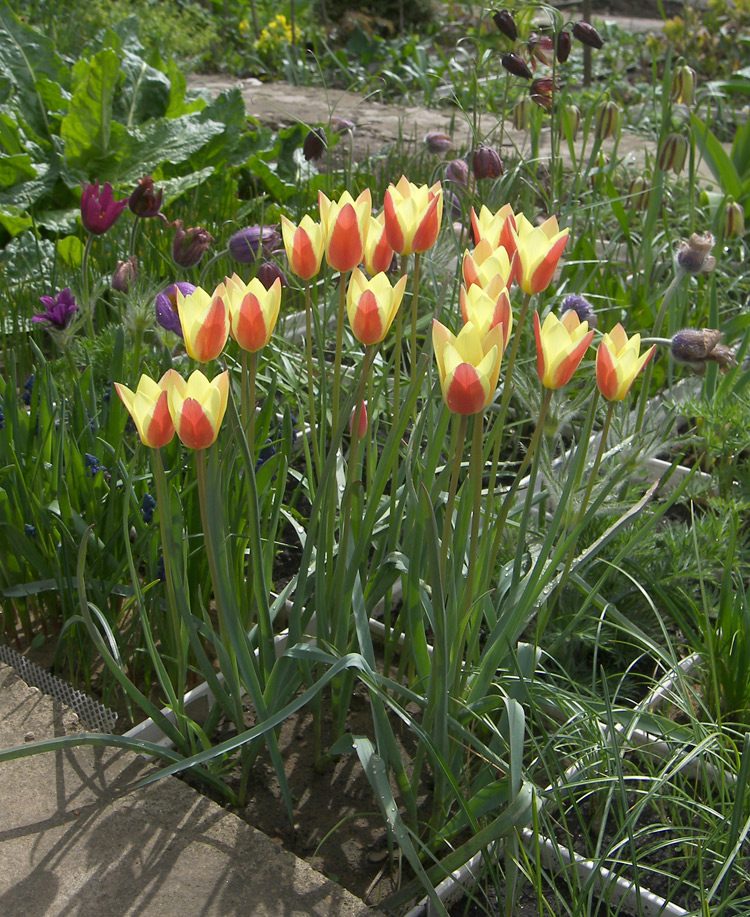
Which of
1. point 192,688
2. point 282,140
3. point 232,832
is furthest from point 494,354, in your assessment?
point 282,140

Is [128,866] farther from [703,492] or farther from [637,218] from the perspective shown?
[637,218]

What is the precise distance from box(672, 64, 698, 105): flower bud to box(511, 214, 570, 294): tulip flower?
6.07ft

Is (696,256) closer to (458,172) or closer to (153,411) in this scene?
(458,172)

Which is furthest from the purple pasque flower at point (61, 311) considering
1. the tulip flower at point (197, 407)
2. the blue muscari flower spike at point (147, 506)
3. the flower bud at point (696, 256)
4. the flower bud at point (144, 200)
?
the flower bud at point (696, 256)

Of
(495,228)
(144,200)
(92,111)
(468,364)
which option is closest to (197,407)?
(468,364)

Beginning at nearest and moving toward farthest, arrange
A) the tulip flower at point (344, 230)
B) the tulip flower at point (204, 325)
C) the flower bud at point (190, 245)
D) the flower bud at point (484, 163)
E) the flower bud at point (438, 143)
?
the tulip flower at point (204, 325), the tulip flower at point (344, 230), the flower bud at point (190, 245), the flower bud at point (484, 163), the flower bud at point (438, 143)

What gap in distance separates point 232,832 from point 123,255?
1.95 m

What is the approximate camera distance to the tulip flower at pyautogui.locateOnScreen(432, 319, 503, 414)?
0.96m

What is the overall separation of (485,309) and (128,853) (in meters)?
0.85

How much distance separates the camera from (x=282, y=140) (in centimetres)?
374

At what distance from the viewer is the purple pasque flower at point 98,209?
1921 mm

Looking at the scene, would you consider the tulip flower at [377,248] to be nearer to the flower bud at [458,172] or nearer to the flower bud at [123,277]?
the flower bud at [123,277]

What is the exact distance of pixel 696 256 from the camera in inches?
77.2

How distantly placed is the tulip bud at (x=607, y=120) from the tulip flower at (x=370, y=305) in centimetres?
187
